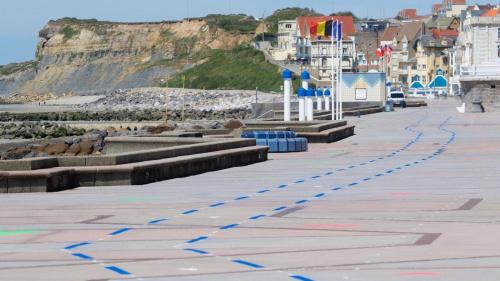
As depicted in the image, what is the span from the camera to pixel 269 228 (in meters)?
15.5

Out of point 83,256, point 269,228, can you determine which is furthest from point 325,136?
point 83,256

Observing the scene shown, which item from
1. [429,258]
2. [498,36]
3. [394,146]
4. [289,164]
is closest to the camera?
[429,258]

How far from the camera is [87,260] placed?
1273 centimetres

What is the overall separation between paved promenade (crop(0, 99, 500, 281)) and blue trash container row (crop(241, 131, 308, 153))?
8.49 m

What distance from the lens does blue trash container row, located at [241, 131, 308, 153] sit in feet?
119

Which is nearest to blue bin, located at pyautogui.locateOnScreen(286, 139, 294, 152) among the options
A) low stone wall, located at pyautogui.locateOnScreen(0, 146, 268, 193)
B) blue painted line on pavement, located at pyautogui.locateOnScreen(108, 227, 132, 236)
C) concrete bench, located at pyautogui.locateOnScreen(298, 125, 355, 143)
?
concrete bench, located at pyautogui.locateOnScreen(298, 125, 355, 143)

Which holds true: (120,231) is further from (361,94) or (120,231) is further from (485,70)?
(485,70)

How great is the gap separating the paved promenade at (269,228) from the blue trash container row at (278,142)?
27.9 ft

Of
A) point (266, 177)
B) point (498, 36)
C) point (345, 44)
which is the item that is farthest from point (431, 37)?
point (266, 177)

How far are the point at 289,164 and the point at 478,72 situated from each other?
206 feet

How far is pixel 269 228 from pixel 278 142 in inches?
817

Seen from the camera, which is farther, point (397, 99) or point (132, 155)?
point (397, 99)

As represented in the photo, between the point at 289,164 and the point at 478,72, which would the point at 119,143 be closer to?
the point at 289,164

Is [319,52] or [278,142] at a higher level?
[319,52]
